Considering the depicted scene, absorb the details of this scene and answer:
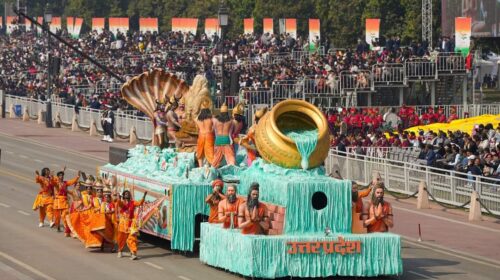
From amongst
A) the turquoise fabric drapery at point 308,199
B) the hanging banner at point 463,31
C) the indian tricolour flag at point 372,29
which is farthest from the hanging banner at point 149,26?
the turquoise fabric drapery at point 308,199

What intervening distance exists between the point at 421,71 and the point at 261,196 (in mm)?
36455

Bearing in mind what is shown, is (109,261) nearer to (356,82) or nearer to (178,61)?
(356,82)

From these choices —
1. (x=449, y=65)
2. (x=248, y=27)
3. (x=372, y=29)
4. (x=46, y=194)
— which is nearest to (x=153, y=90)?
(x=46, y=194)

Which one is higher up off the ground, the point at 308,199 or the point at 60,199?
the point at 308,199

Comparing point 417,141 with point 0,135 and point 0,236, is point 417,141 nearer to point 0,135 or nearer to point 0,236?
point 0,236

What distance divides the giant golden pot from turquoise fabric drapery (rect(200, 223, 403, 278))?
5.20 ft

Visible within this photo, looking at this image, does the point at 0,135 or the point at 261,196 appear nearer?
the point at 261,196

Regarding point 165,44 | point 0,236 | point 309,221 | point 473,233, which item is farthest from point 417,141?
point 165,44

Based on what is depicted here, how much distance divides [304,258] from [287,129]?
2.94 meters

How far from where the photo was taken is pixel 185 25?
95250 mm

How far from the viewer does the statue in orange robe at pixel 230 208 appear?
28219mm

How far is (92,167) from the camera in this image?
51.2 m

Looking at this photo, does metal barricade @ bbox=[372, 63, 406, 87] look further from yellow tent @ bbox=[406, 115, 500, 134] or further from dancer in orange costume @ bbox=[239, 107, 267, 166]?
dancer in orange costume @ bbox=[239, 107, 267, 166]

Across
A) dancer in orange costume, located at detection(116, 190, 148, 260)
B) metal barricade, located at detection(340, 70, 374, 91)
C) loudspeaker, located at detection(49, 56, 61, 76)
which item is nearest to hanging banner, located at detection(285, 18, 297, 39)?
loudspeaker, located at detection(49, 56, 61, 76)
